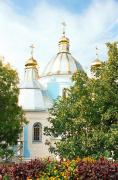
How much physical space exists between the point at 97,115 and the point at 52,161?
9.64 metres

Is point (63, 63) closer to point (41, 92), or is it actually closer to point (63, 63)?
point (63, 63)

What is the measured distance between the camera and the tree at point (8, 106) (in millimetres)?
23656

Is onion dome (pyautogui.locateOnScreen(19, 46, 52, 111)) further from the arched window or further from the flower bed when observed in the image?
the flower bed

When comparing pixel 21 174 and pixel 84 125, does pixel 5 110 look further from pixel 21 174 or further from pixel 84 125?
pixel 21 174

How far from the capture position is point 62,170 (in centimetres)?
1064

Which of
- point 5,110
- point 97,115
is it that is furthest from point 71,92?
point 5,110

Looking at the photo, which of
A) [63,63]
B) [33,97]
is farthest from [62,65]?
[33,97]

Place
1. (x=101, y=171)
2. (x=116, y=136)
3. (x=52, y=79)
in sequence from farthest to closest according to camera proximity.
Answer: (x=52, y=79) → (x=116, y=136) → (x=101, y=171)

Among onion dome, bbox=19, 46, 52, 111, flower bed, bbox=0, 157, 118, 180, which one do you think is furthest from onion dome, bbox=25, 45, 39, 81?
flower bed, bbox=0, 157, 118, 180

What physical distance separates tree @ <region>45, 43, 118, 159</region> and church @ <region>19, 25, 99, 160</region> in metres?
14.5

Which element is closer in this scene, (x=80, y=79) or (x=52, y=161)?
(x=52, y=161)

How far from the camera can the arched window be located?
3806cm

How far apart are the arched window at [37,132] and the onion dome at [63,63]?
6884 millimetres

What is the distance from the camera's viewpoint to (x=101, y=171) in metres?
10.2
